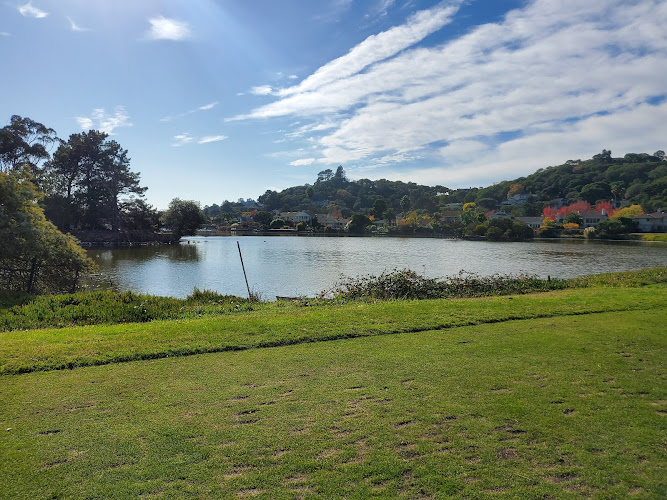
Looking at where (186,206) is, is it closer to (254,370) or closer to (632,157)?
(254,370)

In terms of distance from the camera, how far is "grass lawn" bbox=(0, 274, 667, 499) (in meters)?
3.89

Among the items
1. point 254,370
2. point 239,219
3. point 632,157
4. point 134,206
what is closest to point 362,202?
point 239,219

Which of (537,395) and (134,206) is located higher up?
(134,206)

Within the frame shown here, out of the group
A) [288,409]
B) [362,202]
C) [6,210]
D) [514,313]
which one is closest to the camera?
[288,409]

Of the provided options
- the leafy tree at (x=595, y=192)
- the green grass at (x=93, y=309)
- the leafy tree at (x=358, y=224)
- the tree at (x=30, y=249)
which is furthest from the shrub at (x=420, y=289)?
the leafy tree at (x=595, y=192)

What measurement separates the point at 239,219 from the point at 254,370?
160259mm

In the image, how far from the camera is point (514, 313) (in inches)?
476

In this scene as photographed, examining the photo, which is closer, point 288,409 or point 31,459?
point 31,459

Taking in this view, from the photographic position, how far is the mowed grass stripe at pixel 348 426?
3857mm

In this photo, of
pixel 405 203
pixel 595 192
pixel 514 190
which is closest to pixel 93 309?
pixel 405 203

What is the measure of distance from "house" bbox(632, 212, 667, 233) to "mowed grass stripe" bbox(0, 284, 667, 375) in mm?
94552

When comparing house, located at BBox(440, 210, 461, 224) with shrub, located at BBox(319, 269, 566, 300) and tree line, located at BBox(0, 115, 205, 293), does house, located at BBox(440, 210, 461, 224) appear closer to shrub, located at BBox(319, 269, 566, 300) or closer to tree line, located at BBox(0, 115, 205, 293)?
tree line, located at BBox(0, 115, 205, 293)

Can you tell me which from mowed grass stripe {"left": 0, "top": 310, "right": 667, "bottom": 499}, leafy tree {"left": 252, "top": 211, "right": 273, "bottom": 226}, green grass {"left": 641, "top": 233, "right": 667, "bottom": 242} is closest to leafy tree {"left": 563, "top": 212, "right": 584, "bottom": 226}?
green grass {"left": 641, "top": 233, "right": 667, "bottom": 242}

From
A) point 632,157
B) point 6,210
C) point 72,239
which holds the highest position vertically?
point 632,157
